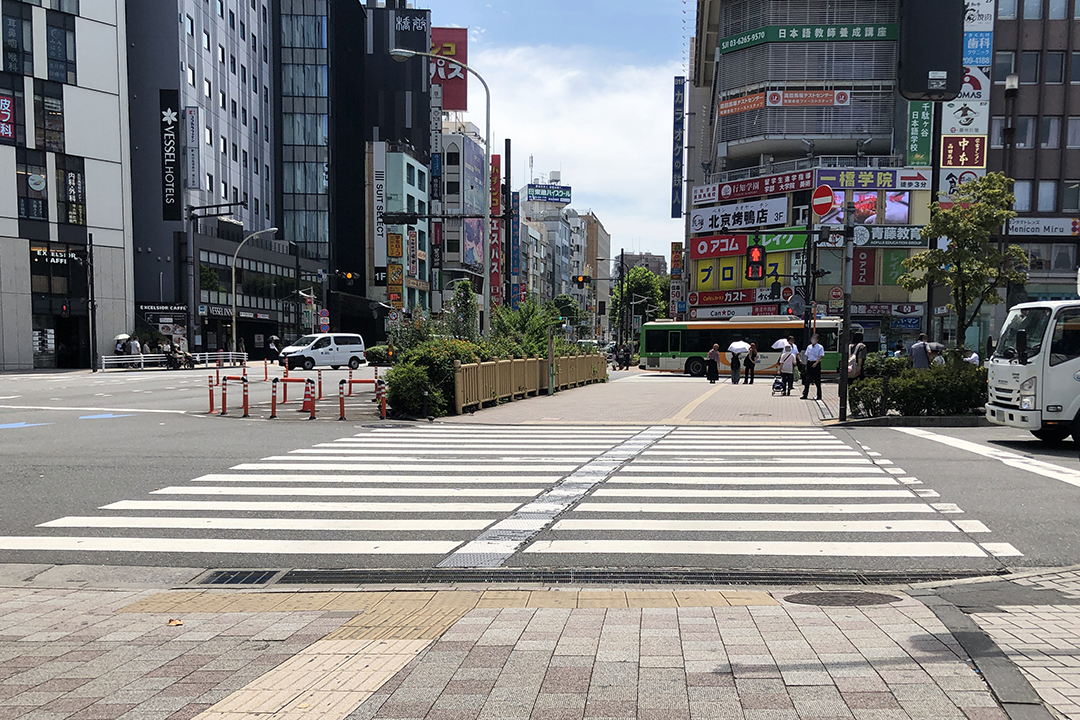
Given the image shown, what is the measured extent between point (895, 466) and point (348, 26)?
7702 centimetres

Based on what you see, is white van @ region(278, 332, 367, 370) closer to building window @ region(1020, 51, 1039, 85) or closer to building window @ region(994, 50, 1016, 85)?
building window @ region(994, 50, 1016, 85)

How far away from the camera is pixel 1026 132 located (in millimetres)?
47562

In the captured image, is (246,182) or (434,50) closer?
(246,182)

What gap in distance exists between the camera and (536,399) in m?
25.0

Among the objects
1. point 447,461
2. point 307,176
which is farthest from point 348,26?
point 447,461

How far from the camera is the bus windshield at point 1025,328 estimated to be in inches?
506

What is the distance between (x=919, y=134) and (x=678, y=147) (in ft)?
117

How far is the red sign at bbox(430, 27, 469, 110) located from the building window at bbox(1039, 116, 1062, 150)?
5356 cm

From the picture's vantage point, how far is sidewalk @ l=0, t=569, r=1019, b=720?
3.55 meters

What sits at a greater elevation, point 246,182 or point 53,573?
point 246,182

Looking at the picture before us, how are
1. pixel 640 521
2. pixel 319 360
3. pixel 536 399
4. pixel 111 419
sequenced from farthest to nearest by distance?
pixel 319 360 → pixel 536 399 → pixel 111 419 → pixel 640 521

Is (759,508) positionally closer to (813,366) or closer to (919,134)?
(813,366)

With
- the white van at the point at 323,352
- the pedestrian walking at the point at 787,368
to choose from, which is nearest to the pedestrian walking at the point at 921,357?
the pedestrian walking at the point at 787,368

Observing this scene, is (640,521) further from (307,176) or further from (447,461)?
(307,176)
